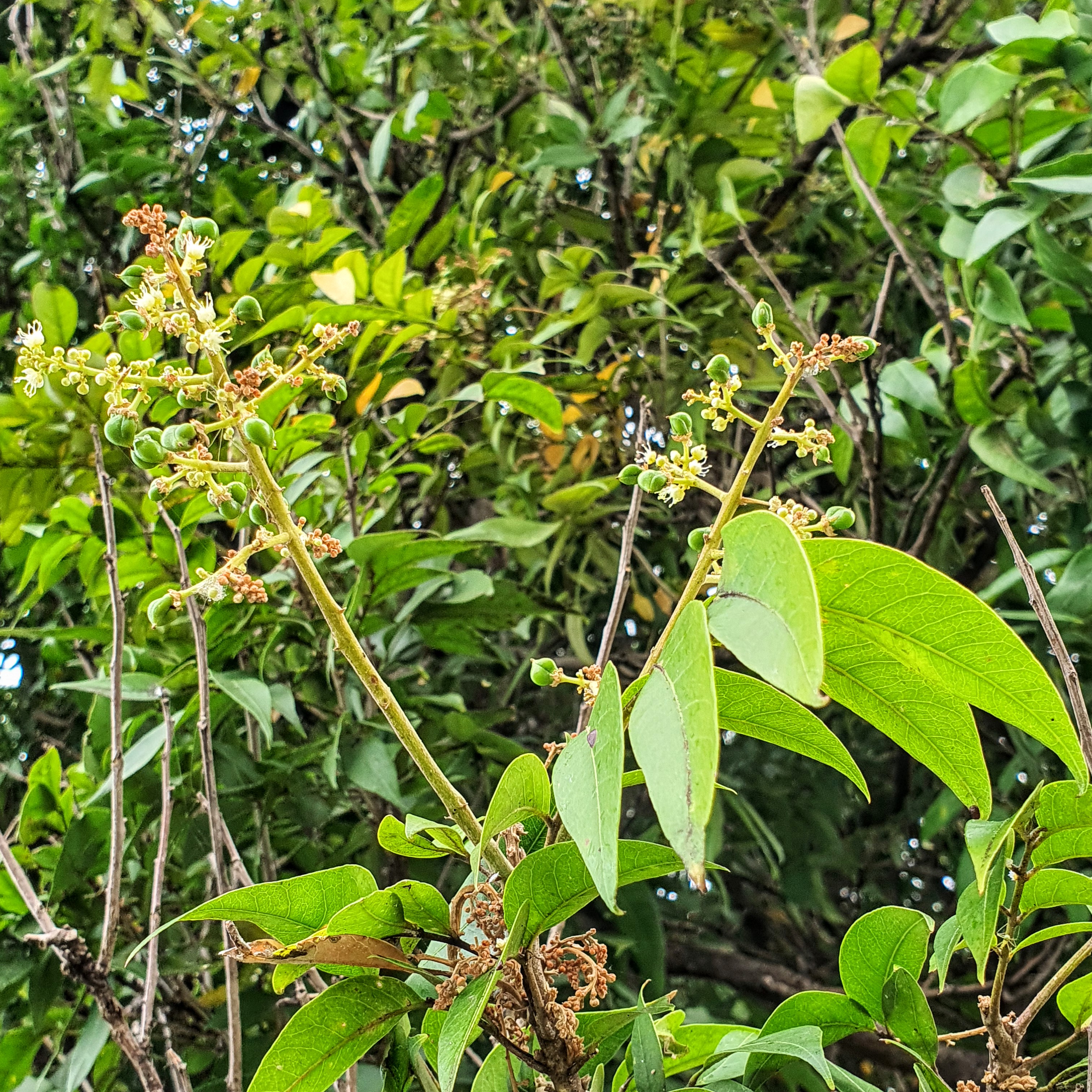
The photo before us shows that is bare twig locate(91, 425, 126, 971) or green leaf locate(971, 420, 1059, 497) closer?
bare twig locate(91, 425, 126, 971)

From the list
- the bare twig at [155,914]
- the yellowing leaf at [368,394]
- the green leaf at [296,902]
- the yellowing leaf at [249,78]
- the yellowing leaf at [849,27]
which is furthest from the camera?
the yellowing leaf at [249,78]

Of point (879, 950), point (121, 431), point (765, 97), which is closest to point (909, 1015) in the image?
point (879, 950)

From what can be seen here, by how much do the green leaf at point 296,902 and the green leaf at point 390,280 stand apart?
662 mm

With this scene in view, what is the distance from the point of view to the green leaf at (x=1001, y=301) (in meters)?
0.86

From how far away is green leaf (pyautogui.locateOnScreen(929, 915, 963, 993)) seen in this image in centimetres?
40

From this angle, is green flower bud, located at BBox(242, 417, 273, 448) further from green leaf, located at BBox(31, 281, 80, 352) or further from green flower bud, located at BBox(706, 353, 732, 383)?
green leaf, located at BBox(31, 281, 80, 352)

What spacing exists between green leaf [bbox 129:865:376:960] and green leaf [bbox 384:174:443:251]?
2.64ft

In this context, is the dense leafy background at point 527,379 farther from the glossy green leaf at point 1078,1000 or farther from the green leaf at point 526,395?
the glossy green leaf at point 1078,1000

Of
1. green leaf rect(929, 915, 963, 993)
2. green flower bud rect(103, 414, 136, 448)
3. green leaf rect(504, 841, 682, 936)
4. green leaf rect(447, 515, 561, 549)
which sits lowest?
green leaf rect(447, 515, 561, 549)

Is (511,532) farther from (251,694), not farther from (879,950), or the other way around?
(879,950)

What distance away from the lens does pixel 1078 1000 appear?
43cm

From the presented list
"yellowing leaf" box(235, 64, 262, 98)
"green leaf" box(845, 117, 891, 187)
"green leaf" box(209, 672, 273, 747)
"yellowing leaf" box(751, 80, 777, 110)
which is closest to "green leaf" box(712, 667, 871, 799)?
"green leaf" box(209, 672, 273, 747)

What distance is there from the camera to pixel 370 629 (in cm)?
80

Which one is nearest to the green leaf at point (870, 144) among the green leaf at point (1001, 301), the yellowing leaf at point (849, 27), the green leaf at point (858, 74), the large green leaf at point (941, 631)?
the green leaf at point (858, 74)
